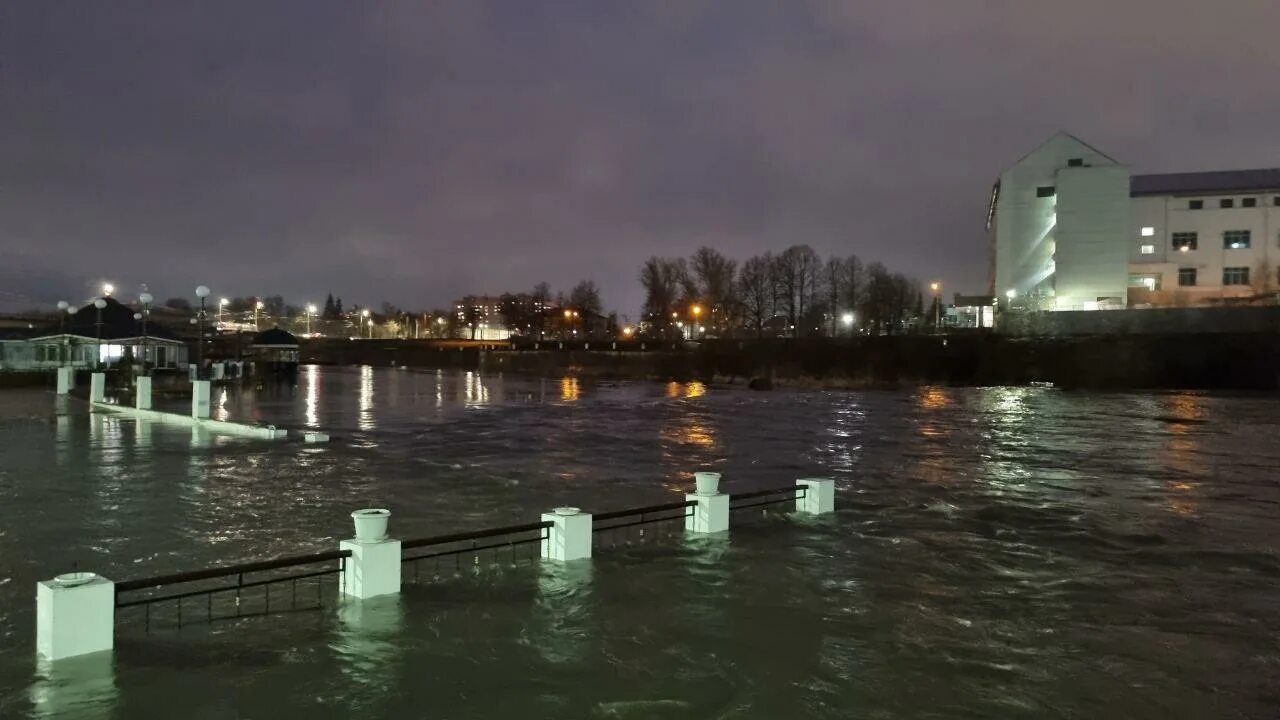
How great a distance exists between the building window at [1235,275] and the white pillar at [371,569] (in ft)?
254

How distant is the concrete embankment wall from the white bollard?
209 ft

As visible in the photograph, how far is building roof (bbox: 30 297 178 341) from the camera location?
58156 millimetres

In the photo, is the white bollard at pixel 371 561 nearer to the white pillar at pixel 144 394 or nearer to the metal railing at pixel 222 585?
the metal railing at pixel 222 585

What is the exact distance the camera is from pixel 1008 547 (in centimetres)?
1275

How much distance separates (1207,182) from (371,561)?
82683 millimetres

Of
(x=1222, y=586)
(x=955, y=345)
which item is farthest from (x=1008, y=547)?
(x=955, y=345)

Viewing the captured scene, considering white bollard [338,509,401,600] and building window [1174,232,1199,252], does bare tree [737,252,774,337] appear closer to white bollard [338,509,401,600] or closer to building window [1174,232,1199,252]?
building window [1174,232,1199,252]

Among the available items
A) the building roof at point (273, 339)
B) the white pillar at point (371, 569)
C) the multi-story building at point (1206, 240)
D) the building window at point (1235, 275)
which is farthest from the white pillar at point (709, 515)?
the building window at point (1235, 275)

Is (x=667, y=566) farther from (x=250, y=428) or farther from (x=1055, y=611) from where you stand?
(x=250, y=428)

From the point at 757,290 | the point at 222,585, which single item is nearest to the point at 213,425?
the point at 222,585

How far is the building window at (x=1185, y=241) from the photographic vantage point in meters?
69.9

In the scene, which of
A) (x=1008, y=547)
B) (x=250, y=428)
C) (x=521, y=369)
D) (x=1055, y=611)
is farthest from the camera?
(x=521, y=369)

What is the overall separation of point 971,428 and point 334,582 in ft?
95.9

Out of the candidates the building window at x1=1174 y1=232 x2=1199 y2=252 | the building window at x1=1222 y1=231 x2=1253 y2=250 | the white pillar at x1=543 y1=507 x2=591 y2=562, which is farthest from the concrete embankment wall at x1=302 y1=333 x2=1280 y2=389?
the white pillar at x1=543 y1=507 x2=591 y2=562
